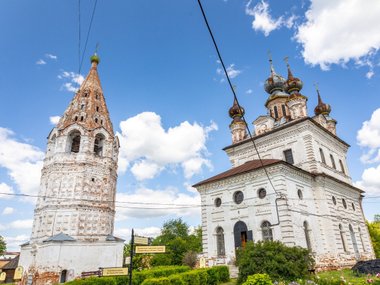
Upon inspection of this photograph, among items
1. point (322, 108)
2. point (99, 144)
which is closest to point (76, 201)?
point (99, 144)

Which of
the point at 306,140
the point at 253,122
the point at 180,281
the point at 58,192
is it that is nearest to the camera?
the point at 180,281

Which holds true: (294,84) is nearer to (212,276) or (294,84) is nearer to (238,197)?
(238,197)

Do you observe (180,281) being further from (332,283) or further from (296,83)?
(296,83)

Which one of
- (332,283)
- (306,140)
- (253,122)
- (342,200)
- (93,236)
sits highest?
(253,122)

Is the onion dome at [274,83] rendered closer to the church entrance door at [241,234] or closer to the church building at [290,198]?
the church building at [290,198]

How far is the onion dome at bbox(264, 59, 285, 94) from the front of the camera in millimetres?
32938

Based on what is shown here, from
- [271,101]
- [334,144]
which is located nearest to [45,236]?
[271,101]

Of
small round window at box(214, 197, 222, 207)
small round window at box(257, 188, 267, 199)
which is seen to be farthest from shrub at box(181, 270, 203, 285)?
small round window at box(214, 197, 222, 207)

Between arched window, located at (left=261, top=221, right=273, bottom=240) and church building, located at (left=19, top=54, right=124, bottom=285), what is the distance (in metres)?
15.5

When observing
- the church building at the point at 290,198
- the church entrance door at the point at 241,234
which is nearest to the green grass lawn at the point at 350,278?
the church building at the point at 290,198

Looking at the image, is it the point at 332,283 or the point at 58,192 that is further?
the point at 58,192

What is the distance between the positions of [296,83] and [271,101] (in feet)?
13.9

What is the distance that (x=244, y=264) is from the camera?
1392cm

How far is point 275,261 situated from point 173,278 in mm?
4981
